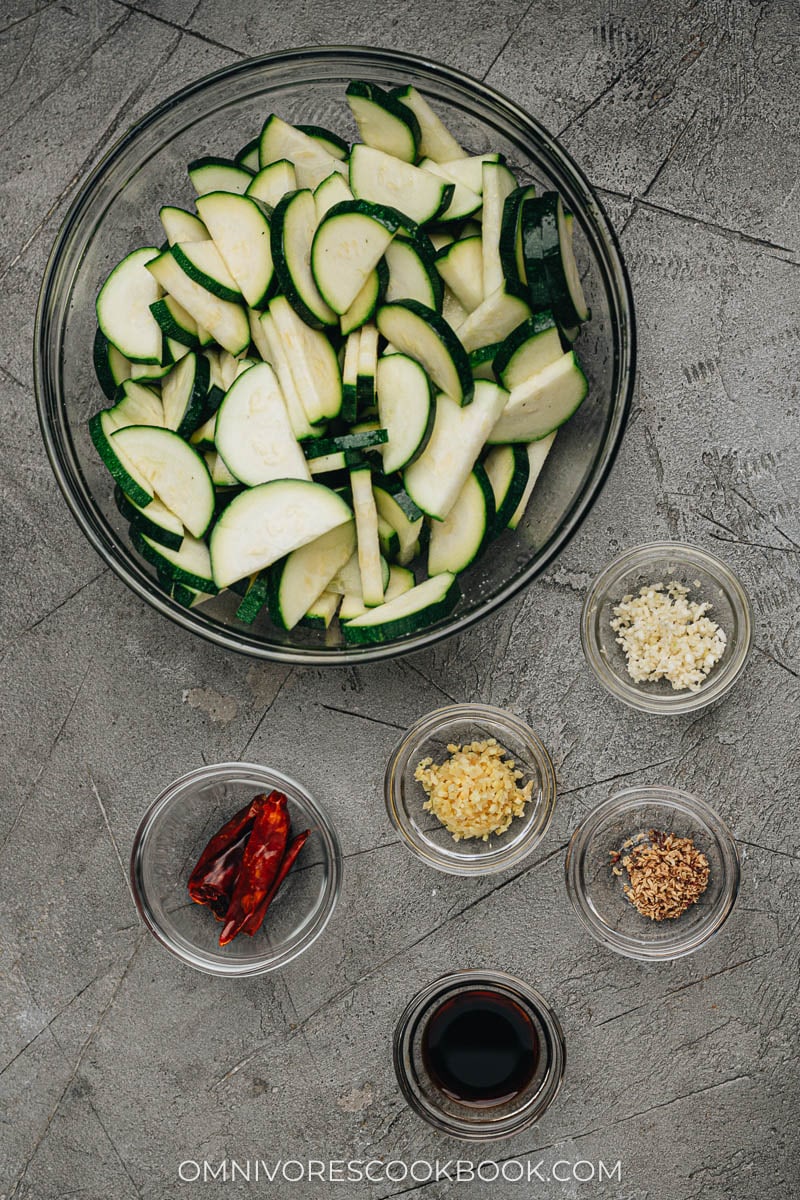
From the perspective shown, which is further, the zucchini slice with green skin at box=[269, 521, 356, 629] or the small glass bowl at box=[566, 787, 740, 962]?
the small glass bowl at box=[566, 787, 740, 962]

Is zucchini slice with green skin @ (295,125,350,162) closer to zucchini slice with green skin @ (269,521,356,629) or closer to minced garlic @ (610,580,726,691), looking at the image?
zucchini slice with green skin @ (269,521,356,629)

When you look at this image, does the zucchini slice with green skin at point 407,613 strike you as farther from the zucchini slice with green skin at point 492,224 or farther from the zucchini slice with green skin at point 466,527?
the zucchini slice with green skin at point 492,224

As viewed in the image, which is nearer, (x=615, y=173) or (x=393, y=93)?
(x=393, y=93)

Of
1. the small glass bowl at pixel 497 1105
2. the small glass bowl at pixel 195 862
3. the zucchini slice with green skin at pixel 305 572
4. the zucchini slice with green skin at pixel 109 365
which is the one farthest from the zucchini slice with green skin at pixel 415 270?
the small glass bowl at pixel 497 1105

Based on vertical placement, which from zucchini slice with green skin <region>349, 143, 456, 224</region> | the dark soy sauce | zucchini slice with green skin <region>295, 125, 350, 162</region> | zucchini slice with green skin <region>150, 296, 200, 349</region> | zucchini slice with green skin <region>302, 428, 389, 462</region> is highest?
zucchini slice with green skin <region>295, 125, 350, 162</region>

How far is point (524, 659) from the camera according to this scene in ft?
5.88

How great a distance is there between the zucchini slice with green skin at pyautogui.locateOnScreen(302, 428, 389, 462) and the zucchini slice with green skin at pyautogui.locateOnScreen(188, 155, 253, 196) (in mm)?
446

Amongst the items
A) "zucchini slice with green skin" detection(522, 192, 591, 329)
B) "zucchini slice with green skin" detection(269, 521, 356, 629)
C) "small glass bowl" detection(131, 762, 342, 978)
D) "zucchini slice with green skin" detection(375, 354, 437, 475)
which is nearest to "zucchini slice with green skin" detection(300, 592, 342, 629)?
"zucchini slice with green skin" detection(269, 521, 356, 629)

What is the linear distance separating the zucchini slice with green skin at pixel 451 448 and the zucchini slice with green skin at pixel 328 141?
0.48 m

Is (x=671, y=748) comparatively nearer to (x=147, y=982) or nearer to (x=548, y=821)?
(x=548, y=821)

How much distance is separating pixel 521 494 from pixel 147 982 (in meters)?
1.22

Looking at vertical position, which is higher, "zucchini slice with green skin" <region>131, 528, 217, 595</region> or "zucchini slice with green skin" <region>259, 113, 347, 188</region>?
"zucchini slice with green skin" <region>259, 113, 347, 188</region>

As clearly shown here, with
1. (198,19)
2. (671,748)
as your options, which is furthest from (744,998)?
(198,19)

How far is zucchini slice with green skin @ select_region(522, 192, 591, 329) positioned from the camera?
1.36 metres
